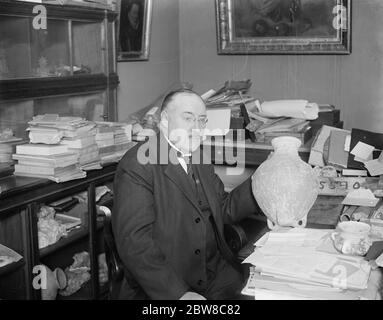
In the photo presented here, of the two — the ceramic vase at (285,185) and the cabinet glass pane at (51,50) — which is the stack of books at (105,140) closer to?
the cabinet glass pane at (51,50)

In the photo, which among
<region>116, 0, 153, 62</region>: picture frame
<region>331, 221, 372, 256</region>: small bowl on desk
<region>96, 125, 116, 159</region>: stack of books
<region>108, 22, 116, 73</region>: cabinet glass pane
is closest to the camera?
<region>331, 221, 372, 256</region>: small bowl on desk

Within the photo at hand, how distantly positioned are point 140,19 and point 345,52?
139cm

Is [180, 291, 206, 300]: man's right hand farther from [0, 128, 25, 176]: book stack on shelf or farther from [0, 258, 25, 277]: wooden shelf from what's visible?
[0, 128, 25, 176]: book stack on shelf

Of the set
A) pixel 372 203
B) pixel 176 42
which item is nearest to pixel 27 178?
pixel 372 203

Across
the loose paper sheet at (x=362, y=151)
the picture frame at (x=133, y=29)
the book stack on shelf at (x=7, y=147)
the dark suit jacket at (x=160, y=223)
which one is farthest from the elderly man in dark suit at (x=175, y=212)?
the picture frame at (x=133, y=29)

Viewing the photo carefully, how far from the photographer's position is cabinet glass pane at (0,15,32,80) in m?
2.49

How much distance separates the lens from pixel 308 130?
3.28 meters

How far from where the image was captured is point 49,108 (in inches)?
113

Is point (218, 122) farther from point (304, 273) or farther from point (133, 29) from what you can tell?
point (304, 273)

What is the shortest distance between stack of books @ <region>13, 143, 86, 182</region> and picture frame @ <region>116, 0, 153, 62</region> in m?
1.08

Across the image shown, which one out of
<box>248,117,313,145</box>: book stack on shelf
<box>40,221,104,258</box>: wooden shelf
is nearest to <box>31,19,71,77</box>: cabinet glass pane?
<box>40,221,104,258</box>: wooden shelf

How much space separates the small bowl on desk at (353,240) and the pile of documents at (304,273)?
0.08 ft

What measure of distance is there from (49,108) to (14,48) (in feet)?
1.35

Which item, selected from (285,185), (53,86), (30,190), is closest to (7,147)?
(30,190)
